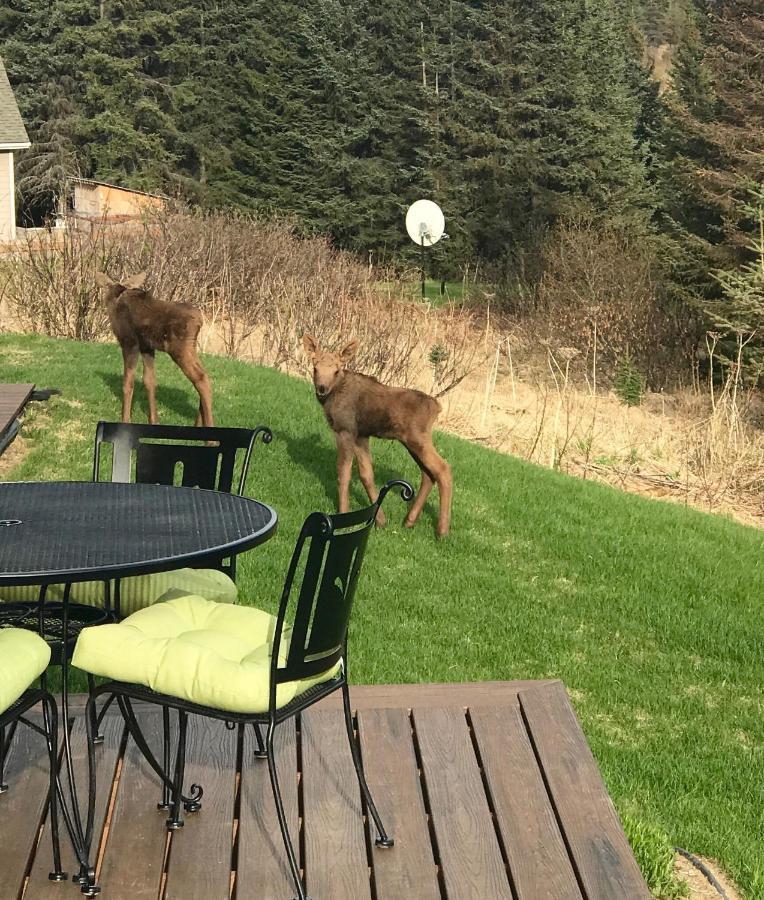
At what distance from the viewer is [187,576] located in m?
4.12

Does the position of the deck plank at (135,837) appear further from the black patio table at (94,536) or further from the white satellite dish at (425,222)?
the white satellite dish at (425,222)

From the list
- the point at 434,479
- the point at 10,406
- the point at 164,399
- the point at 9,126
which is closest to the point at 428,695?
the point at 434,479

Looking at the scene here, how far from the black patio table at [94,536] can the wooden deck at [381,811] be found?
0.15 metres

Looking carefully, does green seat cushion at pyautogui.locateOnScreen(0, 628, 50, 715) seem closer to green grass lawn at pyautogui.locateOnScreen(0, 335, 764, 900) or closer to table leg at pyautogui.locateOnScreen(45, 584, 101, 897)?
table leg at pyautogui.locateOnScreen(45, 584, 101, 897)

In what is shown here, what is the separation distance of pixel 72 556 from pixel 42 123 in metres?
40.9

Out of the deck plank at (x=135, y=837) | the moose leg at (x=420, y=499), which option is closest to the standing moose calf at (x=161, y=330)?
the moose leg at (x=420, y=499)

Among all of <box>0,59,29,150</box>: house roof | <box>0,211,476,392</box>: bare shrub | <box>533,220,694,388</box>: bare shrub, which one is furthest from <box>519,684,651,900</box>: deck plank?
<box>0,59,29,150</box>: house roof

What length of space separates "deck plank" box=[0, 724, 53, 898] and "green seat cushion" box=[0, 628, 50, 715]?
404mm

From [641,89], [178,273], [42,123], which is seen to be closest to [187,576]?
[178,273]

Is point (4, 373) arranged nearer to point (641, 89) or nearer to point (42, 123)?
point (42, 123)

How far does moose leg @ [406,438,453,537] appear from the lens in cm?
707

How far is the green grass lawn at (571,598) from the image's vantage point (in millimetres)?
4816

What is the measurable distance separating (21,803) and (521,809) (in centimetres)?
145

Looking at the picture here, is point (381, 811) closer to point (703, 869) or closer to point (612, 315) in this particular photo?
point (703, 869)
